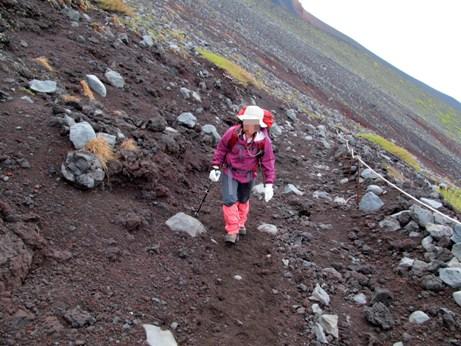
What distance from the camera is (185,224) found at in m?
6.54

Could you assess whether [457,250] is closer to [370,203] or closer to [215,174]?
[370,203]

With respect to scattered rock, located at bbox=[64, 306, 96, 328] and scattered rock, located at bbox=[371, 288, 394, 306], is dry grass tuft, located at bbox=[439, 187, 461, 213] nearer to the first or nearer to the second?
scattered rock, located at bbox=[371, 288, 394, 306]

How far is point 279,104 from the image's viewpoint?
16.5 meters

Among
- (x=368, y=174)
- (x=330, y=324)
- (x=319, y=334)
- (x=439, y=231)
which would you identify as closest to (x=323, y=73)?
(x=368, y=174)

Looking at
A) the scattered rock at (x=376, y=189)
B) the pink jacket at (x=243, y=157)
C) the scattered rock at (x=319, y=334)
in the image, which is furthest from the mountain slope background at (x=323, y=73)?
the scattered rock at (x=319, y=334)

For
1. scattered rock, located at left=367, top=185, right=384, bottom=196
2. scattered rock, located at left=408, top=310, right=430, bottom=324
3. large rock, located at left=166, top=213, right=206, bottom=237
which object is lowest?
large rock, located at left=166, top=213, right=206, bottom=237

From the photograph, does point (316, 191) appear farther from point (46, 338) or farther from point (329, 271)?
point (46, 338)

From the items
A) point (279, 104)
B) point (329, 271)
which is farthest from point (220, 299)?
point (279, 104)

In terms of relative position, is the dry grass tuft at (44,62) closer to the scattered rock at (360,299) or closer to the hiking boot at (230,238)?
the hiking boot at (230,238)

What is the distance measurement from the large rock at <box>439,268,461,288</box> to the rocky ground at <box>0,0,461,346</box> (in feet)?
0.08

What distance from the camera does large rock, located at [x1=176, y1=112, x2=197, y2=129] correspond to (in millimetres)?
9727

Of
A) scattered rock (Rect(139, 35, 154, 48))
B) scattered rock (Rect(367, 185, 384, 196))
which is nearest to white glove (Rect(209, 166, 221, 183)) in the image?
scattered rock (Rect(367, 185, 384, 196))

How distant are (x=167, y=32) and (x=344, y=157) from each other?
8.15 meters

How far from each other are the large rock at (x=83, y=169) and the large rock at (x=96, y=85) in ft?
9.37
